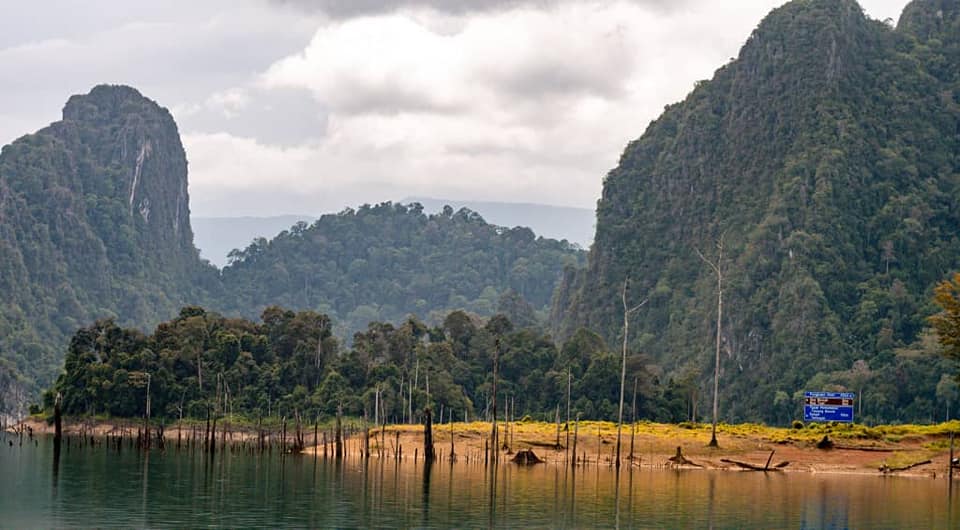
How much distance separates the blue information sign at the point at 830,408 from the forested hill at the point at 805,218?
140ft

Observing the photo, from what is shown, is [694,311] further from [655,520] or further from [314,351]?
[655,520]

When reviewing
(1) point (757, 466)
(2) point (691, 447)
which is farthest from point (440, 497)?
(2) point (691, 447)

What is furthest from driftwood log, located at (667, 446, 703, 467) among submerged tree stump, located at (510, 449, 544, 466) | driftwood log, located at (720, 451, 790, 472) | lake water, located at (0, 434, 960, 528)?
submerged tree stump, located at (510, 449, 544, 466)

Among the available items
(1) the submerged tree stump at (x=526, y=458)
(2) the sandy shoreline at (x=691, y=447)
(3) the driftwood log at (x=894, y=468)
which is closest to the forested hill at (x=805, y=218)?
(2) the sandy shoreline at (x=691, y=447)

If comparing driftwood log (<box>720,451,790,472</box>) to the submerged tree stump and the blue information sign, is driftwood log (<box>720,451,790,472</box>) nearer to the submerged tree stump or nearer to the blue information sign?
the blue information sign

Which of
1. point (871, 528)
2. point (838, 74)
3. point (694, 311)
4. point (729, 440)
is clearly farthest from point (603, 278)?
point (871, 528)

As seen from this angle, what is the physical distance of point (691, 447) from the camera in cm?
8356

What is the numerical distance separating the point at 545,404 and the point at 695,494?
232 feet

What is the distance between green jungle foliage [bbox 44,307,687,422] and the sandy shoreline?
23210mm

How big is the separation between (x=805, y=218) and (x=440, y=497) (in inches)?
4109

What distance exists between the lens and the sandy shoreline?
79.7m

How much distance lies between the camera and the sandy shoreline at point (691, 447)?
79744 millimetres

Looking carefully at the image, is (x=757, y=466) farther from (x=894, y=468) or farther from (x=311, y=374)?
(x=311, y=374)

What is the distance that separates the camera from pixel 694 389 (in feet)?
396
